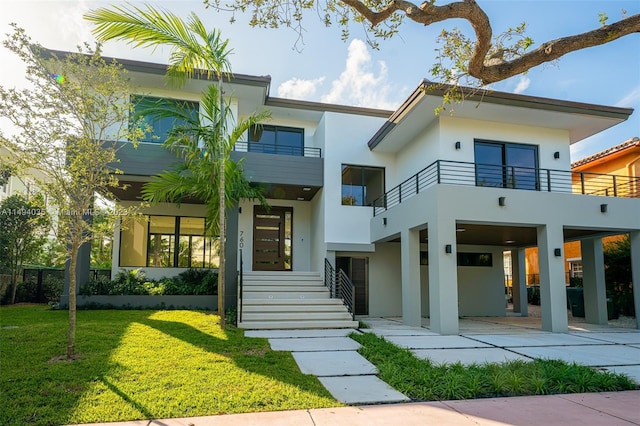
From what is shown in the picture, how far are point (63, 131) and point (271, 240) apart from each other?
30.5 feet

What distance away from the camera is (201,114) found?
998 centimetres

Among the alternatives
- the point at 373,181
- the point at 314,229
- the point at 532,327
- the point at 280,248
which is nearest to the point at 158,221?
the point at 280,248

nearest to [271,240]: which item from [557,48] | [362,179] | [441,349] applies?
[362,179]

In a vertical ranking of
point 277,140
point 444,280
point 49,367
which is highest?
point 277,140

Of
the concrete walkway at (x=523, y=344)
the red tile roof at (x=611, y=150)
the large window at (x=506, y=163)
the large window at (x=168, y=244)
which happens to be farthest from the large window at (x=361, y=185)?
the red tile roof at (x=611, y=150)

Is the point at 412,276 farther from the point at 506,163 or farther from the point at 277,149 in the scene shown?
the point at 277,149

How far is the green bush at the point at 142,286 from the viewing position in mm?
11906

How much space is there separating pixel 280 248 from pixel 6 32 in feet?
34.1

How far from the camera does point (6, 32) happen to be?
5996mm

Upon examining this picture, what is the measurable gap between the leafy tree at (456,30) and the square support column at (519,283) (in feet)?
37.7

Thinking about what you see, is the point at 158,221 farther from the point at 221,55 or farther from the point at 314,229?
the point at 221,55

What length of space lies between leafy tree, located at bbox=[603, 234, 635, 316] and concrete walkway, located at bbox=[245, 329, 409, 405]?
9795 mm

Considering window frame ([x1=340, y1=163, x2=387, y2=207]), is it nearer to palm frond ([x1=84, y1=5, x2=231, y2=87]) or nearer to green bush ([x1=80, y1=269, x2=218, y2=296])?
green bush ([x1=80, y1=269, x2=218, y2=296])

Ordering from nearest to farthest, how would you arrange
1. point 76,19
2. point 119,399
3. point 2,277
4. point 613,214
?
point 119,399, point 76,19, point 613,214, point 2,277
